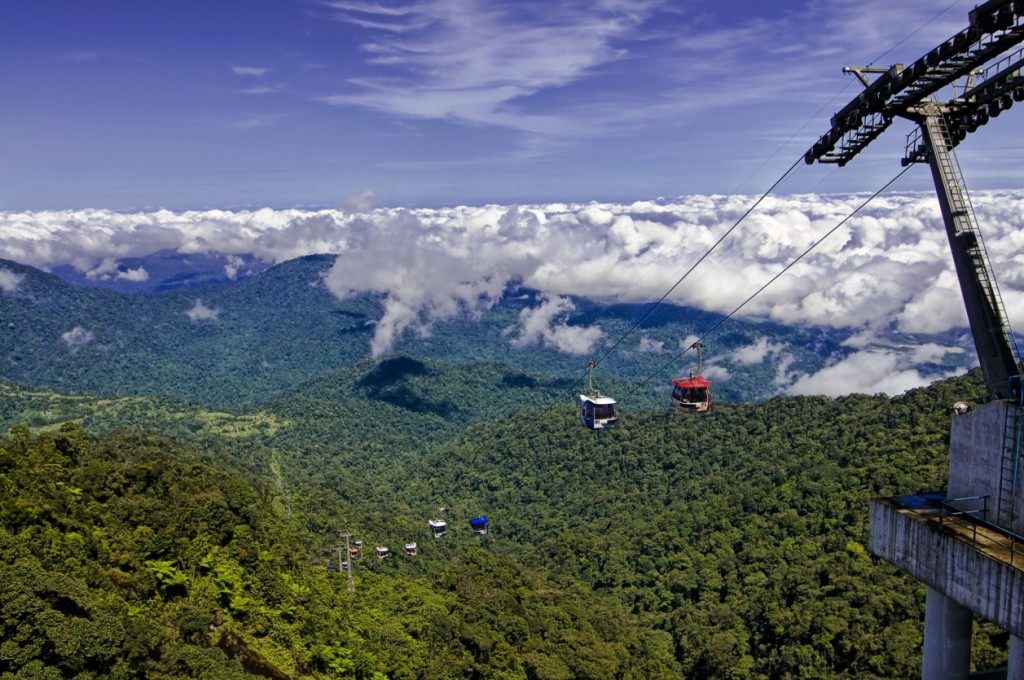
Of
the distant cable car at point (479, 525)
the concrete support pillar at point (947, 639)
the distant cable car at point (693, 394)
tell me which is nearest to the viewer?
the concrete support pillar at point (947, 639)

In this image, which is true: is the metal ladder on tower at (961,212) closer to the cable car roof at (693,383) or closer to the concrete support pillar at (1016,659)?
the concrete support pillar at (1016,659)

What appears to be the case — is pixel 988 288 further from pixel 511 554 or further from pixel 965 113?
pixel 511 554

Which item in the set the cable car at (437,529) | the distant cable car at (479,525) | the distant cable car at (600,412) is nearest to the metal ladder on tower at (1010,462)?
the distant cable car at (600,412)

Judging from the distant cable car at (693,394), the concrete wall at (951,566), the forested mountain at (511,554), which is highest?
the concrete wall at (951,566)

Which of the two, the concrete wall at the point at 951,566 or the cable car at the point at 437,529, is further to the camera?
the cable car at the point at 437,529

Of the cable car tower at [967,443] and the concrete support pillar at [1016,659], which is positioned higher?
the cable car tower at [967,443]

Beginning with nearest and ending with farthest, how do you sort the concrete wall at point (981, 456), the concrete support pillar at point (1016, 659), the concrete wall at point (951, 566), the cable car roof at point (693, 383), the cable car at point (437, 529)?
the concrete wall at point (951, 566)
the concrete support pillar at point (1016, 659)
the concrete wall at point (981, 456)
the cable car roof at point (693, 383)
the cable car at point (437, 529)

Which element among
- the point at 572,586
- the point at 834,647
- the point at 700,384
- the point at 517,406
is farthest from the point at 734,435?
the point at 517,406
